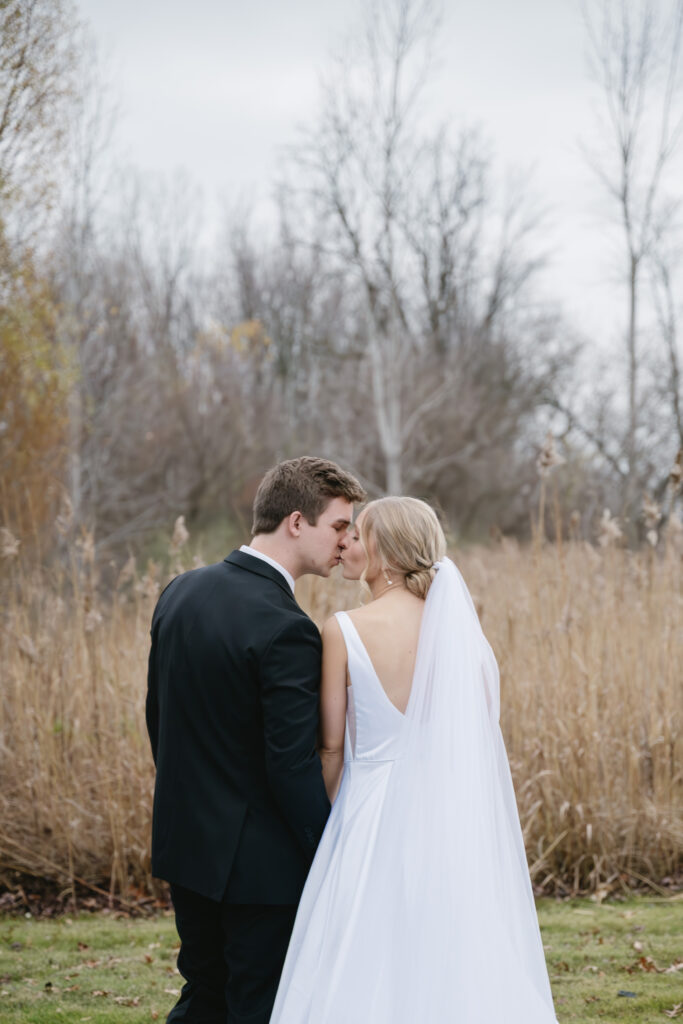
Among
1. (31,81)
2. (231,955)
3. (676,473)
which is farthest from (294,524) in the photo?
(31,81)

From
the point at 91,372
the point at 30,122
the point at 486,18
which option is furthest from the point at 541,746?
the point at 91,372

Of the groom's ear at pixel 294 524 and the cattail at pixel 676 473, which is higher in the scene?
the cattail at pixel 676 473

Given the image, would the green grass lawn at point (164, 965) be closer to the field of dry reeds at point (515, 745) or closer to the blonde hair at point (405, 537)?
the field of dry reeds at point (515, 745)

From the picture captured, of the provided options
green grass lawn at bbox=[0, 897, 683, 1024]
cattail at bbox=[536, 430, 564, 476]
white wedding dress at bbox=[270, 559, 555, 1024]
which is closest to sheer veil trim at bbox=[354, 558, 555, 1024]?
white wedding dress at bbox=[270, 559, 555, 1024]

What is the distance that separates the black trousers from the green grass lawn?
123cm

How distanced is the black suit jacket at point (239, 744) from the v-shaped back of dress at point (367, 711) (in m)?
0.12

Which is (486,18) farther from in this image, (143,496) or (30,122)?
(143,496)

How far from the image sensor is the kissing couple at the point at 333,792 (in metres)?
2.83

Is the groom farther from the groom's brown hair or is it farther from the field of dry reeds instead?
the field of dry reeds

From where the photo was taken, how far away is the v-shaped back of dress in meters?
3.02

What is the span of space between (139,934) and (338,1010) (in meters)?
2.81

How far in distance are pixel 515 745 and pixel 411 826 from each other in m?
3.20

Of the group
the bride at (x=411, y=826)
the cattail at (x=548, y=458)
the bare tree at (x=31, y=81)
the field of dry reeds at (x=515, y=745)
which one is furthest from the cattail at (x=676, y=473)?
the bare tree at (x=31, y=81)

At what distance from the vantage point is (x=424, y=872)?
2.93 m
